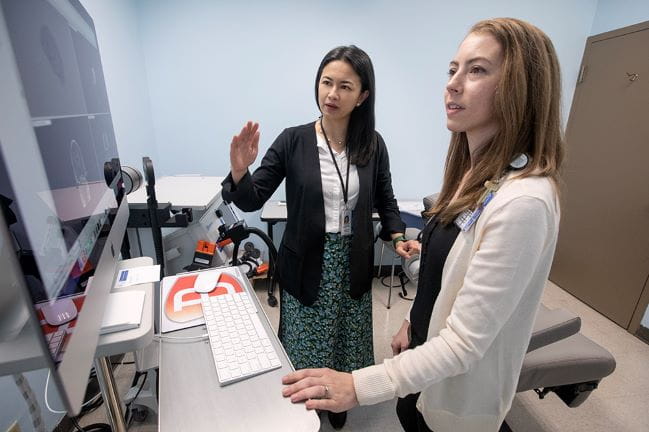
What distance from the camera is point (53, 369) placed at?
1.17 feet

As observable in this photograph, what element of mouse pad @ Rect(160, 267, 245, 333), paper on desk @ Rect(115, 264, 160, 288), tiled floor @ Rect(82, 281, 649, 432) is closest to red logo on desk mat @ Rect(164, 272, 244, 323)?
mouse pad @ Rect(160, 267, 245, 333)

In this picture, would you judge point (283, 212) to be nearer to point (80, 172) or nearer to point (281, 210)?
point (281, 210)

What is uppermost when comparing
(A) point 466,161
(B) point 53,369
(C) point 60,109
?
(C) point 60,109

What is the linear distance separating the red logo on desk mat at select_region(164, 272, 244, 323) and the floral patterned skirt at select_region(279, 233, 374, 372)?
1.30 ft

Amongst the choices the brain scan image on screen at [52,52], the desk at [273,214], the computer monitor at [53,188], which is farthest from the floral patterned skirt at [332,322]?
the desk at [273,214]

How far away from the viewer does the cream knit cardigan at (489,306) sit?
1.91 feet

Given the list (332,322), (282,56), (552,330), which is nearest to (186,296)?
(332,322)

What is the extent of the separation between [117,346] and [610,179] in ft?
10.5

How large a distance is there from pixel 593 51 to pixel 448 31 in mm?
1181

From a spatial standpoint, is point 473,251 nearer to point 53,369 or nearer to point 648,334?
point 53,369

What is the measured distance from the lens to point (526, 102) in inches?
25.5

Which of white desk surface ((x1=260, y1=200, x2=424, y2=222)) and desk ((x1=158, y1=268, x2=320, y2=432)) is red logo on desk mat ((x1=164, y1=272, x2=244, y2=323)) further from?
white desk surface ((x1=260, y1=200, x2=424, y2=222))

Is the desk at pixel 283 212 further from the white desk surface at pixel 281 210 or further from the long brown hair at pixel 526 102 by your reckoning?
the long brown hair at pixel 526 102

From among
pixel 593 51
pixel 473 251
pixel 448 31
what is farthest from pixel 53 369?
pixel 593 51
